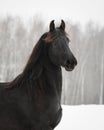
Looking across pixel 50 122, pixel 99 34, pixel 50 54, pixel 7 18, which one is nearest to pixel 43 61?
pixel 50 54

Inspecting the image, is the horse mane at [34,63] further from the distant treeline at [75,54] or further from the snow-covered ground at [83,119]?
the distant treeline at [75,54]

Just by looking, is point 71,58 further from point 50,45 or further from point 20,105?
point 20,105

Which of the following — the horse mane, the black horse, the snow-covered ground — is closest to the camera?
the black horse

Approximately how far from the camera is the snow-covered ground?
7268 millimetres

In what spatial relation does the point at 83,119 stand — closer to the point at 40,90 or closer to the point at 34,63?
the point at 40,90

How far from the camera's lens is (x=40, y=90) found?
3.93m

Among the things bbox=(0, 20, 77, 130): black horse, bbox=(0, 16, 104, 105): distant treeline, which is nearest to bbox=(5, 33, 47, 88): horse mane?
bbox=(0, 20, 77, 130): black horse

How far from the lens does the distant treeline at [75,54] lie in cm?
2564

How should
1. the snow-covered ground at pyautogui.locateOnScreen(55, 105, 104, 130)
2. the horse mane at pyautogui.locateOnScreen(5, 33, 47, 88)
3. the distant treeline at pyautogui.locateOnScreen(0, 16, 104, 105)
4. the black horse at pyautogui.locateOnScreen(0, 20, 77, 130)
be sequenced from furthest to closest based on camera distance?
the distant treeline at pyautogui.locateOnScreen(0, 16, 104, 105)
the snow-covered ground at pyautogui.locateOnScreen(55, 105, 104, 130)
the horse mane at pyautogui.locateOnScreen(5, 33, 47, 88)
the black horse at pyautogui.locateOnScreen(0, 20, 77, 130)

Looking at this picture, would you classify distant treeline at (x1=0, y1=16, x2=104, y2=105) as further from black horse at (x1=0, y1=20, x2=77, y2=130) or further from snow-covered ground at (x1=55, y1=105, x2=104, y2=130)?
black horse at (x1=0, y1=20, x2=77, y2=130)

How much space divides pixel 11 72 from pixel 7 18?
5.43 m

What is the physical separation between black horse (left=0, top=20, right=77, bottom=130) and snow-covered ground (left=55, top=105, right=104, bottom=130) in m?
3.47

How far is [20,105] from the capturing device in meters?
3.93

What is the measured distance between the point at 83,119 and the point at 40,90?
14.0 ft
